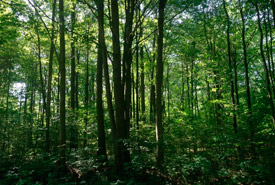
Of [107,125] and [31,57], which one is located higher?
[31,57]

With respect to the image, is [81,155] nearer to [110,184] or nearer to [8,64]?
[110,184]

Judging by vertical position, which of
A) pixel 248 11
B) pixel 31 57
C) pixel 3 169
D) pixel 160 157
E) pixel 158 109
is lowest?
pixel 3 169

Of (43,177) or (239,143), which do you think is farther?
(43,177)

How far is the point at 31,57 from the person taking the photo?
17.4 metres

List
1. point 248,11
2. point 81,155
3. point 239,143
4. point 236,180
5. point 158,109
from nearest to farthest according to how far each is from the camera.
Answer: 1. point 236,180
2. point 239,143
3. point 158,109
4. point 81,155
5. point 248,11

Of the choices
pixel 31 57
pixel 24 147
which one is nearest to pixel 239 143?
pixel 24 147

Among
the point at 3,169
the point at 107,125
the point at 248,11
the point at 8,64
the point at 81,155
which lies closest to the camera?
the point at 81,155

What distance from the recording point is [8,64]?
1731cm

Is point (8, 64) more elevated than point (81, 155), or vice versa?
point (8, 64)

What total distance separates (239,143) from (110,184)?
170 inches

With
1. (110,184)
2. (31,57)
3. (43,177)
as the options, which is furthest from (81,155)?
(31,57)

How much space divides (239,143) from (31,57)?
1850 centimetres

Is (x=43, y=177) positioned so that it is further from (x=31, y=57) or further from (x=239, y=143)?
(x=31, y=57)

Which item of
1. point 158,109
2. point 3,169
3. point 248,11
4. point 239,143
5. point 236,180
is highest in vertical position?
point 248,11
